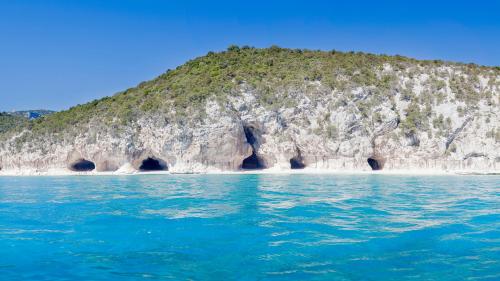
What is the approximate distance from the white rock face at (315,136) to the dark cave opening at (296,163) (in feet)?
0.64

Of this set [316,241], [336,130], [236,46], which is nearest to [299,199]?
[316,241]

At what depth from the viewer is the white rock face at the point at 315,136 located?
49.2 m

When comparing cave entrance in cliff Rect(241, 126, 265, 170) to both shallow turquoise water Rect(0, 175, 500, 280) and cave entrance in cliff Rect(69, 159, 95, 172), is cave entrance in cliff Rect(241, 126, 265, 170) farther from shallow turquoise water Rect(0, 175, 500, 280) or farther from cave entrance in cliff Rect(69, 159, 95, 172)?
shallow turquoise water Rect(0, 175, 500, 280)

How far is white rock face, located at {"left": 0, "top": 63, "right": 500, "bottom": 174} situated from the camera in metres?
49.2

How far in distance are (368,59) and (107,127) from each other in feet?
120

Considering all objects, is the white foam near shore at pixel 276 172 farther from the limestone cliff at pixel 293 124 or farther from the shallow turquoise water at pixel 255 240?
the shallow turquoise water at pixel 255 240

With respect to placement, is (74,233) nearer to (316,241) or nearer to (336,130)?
(316,241)

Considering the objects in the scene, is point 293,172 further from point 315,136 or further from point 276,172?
point 315,136

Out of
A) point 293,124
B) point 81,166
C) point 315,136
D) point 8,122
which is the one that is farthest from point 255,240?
point 8,122

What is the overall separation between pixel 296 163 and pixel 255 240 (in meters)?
44.9

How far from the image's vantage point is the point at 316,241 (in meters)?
10.4

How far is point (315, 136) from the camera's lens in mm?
51125

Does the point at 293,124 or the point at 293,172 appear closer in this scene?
the point at 293,172

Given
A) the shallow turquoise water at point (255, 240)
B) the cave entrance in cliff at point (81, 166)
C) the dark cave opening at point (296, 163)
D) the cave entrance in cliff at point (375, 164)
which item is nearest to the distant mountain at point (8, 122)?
the cave entrance in cliff at point (81, 166)
